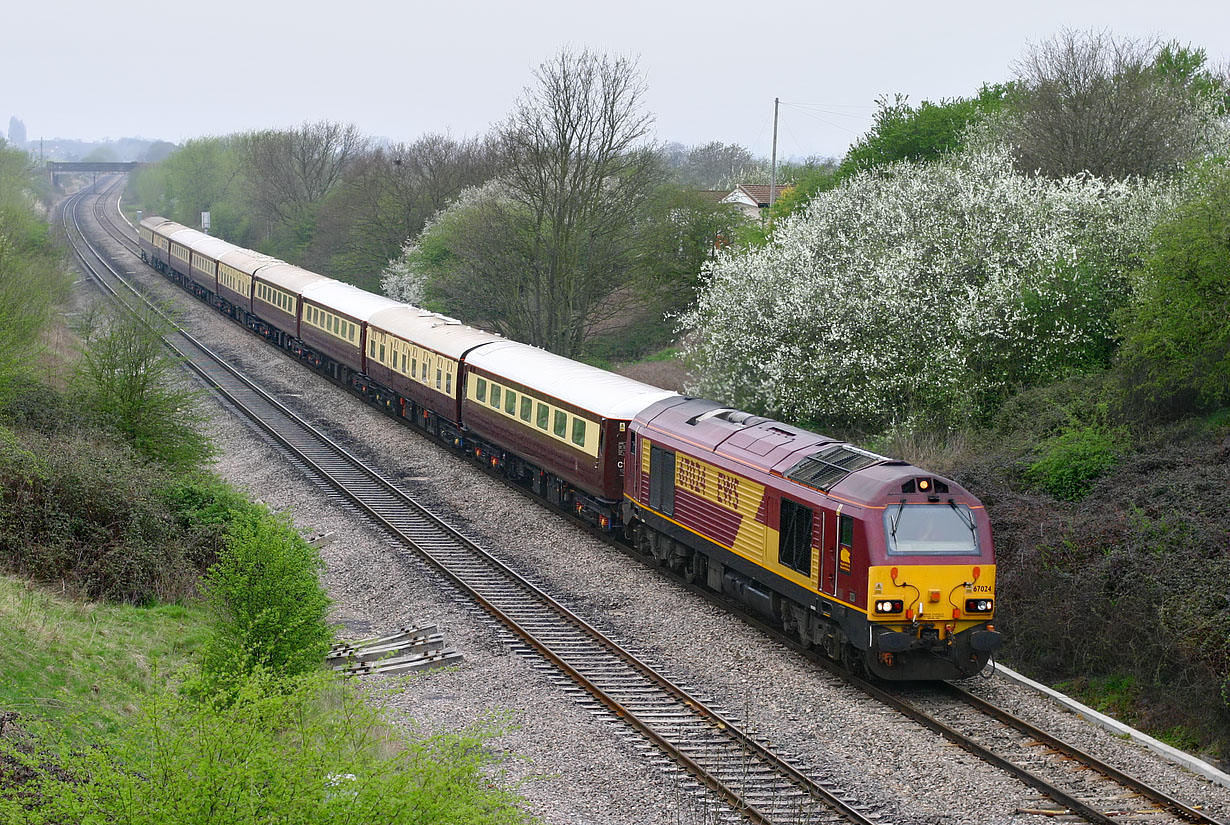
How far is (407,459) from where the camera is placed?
2873cm

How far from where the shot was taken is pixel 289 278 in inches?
1725

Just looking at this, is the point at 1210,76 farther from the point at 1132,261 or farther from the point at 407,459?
the point at 407,459

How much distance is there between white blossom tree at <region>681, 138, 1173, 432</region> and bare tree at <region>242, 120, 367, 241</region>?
5670cm

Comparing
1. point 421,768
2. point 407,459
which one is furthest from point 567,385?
point 421,768

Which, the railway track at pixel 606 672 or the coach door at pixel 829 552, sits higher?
the coach door at pixel 829 552

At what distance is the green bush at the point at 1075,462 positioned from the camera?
19.7 meters

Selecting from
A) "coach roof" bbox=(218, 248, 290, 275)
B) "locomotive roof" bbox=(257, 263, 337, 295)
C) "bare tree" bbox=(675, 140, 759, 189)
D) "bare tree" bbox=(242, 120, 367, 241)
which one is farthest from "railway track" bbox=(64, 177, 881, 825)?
"bare tree" bbox=(675, 140, 759, 189)

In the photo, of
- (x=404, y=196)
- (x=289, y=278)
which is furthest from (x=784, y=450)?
(x=404, y=196)

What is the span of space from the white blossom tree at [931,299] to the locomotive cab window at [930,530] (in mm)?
10891

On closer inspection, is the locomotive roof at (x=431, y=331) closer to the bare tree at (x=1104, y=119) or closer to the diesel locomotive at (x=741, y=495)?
the diesel locomotive at (x=741, y=495)

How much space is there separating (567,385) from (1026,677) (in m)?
11.0

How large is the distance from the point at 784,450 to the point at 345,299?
2488 cm

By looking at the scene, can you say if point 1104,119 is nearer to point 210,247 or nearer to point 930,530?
point 930,530

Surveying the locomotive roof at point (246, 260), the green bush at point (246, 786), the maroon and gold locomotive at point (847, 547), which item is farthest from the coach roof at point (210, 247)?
the green bush at point (246, 786)
